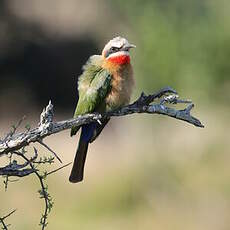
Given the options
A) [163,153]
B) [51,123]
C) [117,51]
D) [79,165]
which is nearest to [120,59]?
[117,51]

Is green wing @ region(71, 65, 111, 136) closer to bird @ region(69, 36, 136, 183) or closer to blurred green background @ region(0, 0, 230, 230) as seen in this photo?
bird @ region(69, 36, 136, 183)

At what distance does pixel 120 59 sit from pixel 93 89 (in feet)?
0.86

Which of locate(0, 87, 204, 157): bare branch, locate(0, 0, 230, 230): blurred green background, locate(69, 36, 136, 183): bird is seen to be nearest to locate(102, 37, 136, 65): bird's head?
locate(69, 36, 136, 183): bird

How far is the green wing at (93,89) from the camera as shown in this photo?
4262 mm

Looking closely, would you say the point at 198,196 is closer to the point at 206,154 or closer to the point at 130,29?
the point at 206,154

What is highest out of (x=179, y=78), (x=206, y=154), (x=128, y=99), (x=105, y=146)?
(x=105, y=146)

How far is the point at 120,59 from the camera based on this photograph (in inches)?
175

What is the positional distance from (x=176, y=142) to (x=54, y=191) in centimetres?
160

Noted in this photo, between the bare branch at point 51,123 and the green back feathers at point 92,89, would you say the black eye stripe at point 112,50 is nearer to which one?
the green back feathers at point 92,89

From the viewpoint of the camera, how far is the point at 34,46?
15016 millimetres

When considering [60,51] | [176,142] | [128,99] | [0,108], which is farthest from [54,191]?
[128,99]

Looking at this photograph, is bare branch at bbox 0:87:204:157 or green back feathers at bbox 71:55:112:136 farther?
green back feathers at bbox 71:55:112:136

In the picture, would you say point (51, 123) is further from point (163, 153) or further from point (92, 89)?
point (163, 153)

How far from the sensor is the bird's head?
444 centimetres
